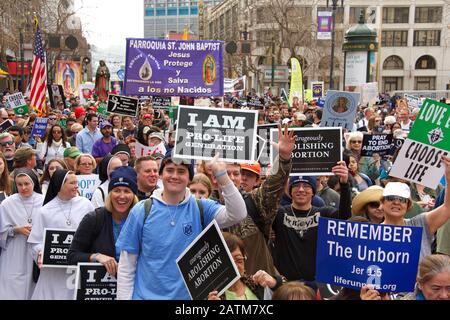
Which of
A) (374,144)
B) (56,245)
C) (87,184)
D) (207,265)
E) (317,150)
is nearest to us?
(207,265)

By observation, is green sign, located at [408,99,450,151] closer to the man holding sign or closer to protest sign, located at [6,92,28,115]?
the man holding sign

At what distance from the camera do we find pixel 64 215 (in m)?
5.51

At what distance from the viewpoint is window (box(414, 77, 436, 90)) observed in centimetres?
7544

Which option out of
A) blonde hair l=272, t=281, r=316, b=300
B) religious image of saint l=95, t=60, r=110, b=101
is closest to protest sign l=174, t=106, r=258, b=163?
blonde hair l=272, t=281, r=316, b=300

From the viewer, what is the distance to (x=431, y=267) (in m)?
3.76

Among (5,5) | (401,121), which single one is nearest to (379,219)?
(401,121)

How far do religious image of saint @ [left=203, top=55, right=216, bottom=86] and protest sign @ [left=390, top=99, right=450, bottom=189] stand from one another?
568 centimetres

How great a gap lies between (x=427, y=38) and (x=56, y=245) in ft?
246

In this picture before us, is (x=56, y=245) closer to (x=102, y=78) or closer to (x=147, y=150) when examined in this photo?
(x=147, y=150)

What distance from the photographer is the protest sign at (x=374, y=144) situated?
9.41 m

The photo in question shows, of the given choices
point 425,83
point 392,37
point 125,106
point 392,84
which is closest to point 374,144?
point 125,106

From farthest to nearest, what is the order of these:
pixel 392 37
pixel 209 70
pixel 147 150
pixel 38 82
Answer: pixel 392 37
pixel 38 82
pixel 209 70
pixel 147 150

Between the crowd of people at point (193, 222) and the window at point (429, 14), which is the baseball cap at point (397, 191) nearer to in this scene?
the crowd of people at point (193, 222)

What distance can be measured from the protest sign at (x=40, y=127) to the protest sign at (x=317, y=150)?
7497mm
